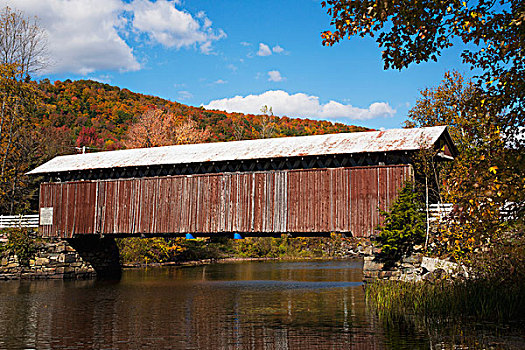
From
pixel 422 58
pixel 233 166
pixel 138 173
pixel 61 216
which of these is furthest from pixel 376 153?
pixel 61 216

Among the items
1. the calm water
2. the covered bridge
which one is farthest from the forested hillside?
the calm water

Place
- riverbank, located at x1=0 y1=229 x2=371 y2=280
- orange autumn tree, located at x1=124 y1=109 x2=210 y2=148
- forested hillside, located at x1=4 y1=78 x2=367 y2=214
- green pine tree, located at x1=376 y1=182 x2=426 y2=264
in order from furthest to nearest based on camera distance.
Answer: orange autumn tree, located at x1=124 y1=109 x2=210 y2=148 → forested hillside, located at x1=4 y1=78 x2=367 y2=214 → riverbank, located at x1=0 y1=229 x2=371 y2=280 → green pine tree, located at x1=376 y1=182 x2=426 y2=264

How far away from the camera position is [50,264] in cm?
2625

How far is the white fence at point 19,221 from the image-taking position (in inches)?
1058

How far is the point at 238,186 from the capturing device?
22891 millimetres

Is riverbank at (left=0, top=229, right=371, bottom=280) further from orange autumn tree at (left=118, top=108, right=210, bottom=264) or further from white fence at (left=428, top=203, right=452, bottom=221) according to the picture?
white fence at (left=428, top=203, right=452, bottom=221)

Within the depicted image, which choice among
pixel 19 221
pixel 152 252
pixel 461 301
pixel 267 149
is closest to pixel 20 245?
pixel 19 221

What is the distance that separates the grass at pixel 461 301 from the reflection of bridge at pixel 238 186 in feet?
22.1

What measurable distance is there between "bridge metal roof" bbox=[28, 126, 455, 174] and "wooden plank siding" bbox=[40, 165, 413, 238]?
0.83 meters

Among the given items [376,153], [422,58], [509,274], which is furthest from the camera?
[376,153]

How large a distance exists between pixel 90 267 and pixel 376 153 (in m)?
16.3

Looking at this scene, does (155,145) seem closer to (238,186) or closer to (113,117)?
(238,186)

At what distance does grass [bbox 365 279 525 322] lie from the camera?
11.0 m

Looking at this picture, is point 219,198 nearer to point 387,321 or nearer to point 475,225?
point 387,321
